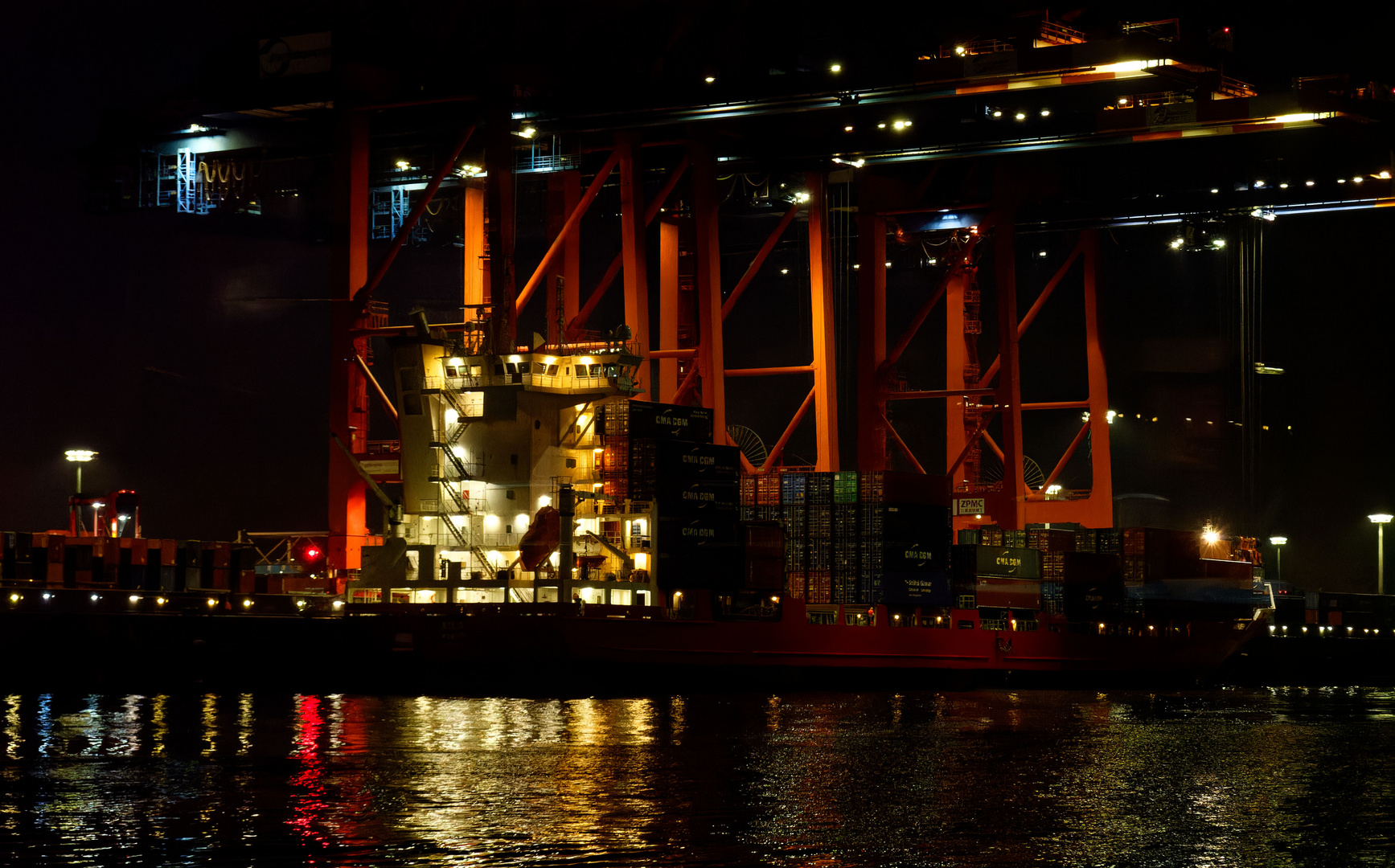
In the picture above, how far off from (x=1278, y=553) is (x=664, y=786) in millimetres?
57304

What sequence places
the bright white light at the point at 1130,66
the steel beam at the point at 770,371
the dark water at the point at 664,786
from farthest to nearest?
1. the steel beam at the point at 770,371
2. the bright white light at the point at 1130,66
3. the dark water at the point at 664,786

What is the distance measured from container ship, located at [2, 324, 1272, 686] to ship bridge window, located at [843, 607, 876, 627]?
48 mm

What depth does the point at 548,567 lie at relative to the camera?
3669 centimetres

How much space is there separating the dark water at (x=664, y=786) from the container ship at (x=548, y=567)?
5.74 ft

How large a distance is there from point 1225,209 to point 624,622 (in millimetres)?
21875

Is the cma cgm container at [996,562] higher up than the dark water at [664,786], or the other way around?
the cma cgm container at [996,562]

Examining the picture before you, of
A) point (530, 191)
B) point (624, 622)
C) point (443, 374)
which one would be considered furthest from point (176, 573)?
point (530, 191)

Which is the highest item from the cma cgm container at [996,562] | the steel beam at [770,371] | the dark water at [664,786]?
the steel beam at [770,371]

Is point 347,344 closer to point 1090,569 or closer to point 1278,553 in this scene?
point 1090,569

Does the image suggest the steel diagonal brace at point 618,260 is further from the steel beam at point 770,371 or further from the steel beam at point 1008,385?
the steel beam at point 1008,385

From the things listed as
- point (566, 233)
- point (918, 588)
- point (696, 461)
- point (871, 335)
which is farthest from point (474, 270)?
point (918, 588)

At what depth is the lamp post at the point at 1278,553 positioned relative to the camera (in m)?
67.3

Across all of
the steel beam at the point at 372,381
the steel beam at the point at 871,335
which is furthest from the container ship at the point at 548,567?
the steel beam at the point at 871,335

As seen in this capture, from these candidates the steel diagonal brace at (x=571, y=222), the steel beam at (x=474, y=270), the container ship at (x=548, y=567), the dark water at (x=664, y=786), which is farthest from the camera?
the steel diagonal brace at (x=571, y=222)
